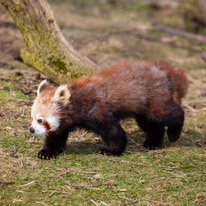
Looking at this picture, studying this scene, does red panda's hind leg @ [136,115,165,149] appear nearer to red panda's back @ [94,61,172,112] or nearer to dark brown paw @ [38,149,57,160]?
red panda's back @ [94,61,172,112]

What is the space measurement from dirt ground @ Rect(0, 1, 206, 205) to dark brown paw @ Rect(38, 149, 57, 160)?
0.12 m

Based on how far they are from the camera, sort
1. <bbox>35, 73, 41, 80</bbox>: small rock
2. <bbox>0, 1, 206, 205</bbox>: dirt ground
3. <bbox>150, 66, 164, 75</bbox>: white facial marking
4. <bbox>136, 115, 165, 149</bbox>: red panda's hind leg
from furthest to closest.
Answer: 1. <bbox>35, 73, 41, 80</bbox>: small rock
2. <bbox>136, 115, 165, 149</bbox>: red panda's hind leg
3. <bbox>150, 66, 164, 75</bbox>: white facial marking
4. <bbox>0, 1, 206, 205</bbox>: dirt ground

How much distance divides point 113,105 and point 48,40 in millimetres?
2110

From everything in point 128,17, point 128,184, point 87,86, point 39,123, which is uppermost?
point 128,17

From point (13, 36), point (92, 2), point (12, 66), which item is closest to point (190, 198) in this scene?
point (12, 66)

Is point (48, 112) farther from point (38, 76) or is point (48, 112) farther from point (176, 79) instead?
point (38, 76)

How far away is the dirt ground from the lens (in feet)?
17.1

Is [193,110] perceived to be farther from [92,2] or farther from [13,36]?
[92,2]

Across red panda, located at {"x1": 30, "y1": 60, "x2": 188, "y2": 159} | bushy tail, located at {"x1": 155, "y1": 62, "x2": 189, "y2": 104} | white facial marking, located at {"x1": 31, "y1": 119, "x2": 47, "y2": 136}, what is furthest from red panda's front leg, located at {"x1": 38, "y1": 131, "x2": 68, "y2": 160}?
bushy tail, located at {"x1": 155, "y1": 62, "x2": 189, "y2": 104}

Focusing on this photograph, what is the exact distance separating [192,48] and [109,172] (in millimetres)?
7920

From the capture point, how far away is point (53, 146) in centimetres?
479

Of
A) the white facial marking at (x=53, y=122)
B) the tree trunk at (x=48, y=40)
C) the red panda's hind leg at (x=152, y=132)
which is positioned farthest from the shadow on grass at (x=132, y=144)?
the tree trunk at (x=48, y=40)

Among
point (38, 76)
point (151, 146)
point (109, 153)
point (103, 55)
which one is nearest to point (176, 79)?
point (151, 146)

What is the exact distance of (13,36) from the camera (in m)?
9.08
